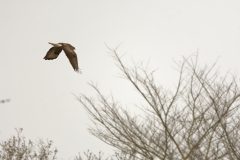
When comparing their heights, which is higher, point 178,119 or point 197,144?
point 178,119

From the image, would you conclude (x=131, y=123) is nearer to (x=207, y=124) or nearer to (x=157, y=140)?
(x=157, y=140)

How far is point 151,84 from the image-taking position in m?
4.64

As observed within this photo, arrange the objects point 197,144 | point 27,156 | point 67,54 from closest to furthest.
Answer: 1. point 67,54
2. point 197,144
3. point 27,156

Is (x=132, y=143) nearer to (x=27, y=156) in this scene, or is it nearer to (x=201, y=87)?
(x=201, y=87)

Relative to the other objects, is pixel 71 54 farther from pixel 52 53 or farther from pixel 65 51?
pixel 52 53

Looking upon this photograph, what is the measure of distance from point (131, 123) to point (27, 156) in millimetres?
8162

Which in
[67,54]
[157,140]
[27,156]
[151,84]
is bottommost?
[27,156]

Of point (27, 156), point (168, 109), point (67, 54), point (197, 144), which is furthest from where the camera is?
point (27, 156)

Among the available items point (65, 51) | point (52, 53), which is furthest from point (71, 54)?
point (52, 53)

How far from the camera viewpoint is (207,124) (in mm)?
4367

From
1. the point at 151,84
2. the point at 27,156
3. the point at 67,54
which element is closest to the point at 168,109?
the point at 151,84

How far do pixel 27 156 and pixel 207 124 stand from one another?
9358mm

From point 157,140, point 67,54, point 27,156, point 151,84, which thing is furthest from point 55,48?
point 27,156

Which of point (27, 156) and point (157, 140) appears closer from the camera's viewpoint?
point (157, 140)
